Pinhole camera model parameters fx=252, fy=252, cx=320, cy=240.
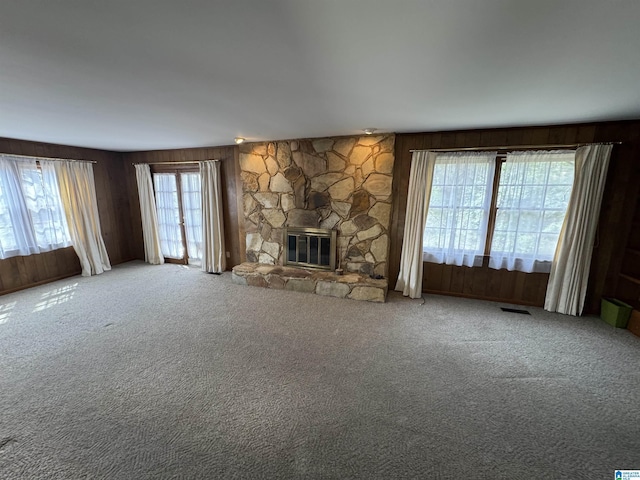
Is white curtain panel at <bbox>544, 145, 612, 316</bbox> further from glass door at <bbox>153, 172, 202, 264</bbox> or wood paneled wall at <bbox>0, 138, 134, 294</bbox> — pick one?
wood paneled wall at <bbox>0, 138, 134, 294</bbox>

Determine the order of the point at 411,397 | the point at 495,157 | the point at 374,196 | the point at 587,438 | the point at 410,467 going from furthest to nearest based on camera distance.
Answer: the point at 374,196
the point at 495,157
the point at 411,397
the point at 587,438
the point at 410,467

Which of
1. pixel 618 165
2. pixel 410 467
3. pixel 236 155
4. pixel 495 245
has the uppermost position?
pixel 236 155

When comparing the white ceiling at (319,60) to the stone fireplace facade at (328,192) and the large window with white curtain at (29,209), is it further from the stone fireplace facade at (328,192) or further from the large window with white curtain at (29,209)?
the large window with white curtain at (29,209)

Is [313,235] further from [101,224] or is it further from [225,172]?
[101,224]

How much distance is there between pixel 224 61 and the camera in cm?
144

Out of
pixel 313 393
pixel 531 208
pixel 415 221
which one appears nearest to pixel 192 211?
pixel 415 221

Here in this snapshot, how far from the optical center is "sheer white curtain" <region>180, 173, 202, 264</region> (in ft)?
15.8

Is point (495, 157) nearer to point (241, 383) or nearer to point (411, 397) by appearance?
point (411, 397)

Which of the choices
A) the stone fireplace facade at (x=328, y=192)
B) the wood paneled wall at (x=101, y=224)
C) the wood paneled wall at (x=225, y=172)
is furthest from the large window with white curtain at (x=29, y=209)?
the stone fireplace facade at (x=328, y=192)

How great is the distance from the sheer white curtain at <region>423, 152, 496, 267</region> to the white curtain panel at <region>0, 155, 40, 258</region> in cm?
595

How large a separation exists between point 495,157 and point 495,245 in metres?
1.14

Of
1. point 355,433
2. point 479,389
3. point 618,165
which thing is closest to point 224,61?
point 355,433

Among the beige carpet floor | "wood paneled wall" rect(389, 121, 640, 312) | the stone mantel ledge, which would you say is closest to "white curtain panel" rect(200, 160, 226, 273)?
the stone mantel ledge

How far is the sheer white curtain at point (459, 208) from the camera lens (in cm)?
328
